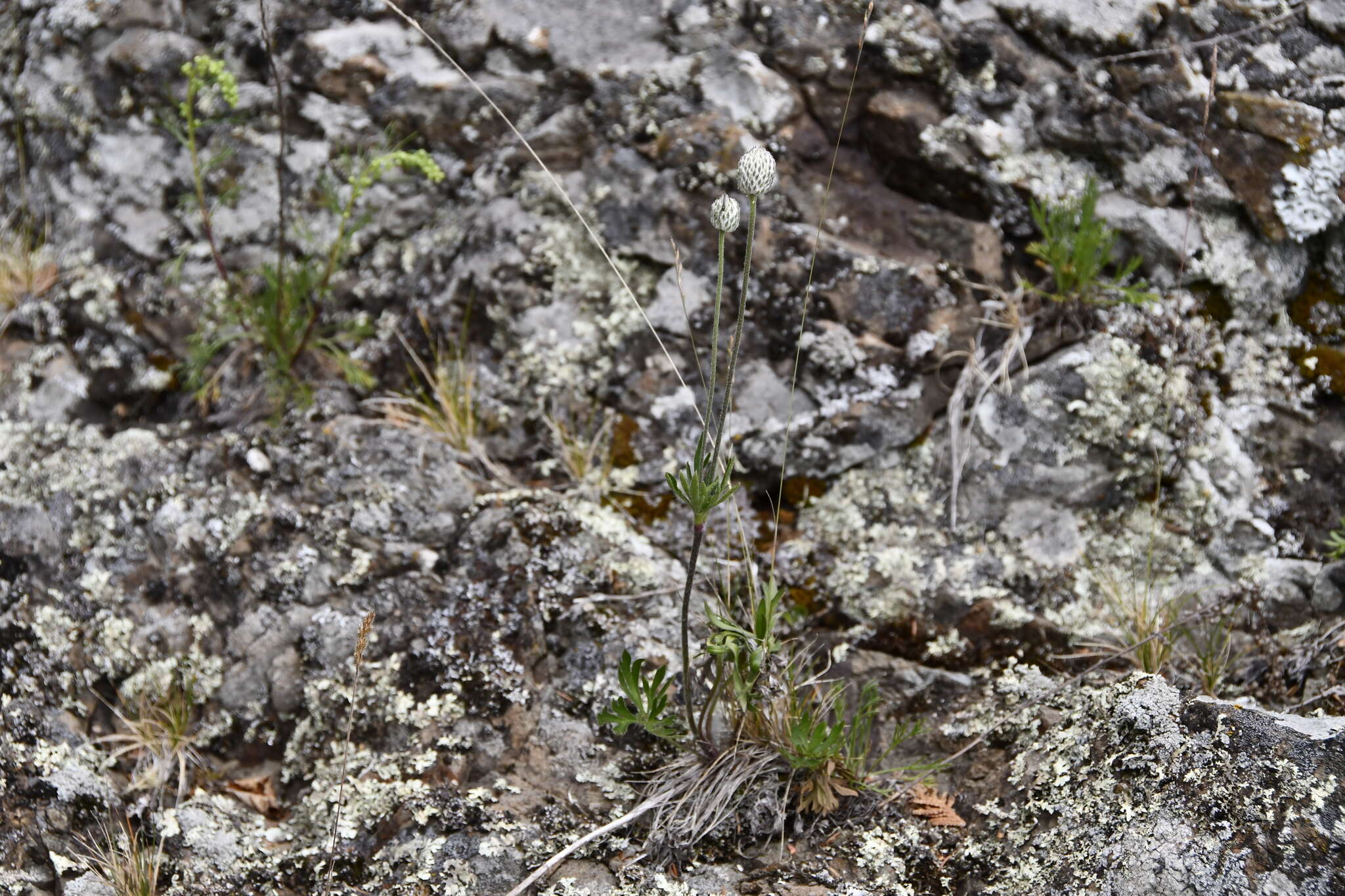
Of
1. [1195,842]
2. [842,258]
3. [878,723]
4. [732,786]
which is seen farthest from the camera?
[842,258]

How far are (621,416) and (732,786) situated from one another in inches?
51.1

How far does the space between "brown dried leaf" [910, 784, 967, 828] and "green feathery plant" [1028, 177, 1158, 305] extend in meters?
1.67

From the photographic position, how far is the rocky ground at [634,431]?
94.5 inches

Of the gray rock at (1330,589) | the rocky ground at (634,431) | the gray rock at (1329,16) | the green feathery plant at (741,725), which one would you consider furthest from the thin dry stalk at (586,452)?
the gray rock at (1329,16)

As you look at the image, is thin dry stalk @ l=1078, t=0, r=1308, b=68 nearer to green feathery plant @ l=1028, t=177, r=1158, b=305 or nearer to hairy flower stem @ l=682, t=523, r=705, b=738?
green feathery plant @ l=1028, t=177, r=1158, b=305

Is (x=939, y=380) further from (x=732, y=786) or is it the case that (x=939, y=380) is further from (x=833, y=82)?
(x=732, y=786)

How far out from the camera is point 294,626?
2799 mm

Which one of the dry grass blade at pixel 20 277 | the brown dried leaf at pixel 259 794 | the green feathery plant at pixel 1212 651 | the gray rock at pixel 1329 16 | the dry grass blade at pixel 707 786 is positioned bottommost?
the brown dried leaf at pixel 259 794

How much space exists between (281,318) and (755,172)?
2.13 metres

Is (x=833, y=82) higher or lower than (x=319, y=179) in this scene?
higher

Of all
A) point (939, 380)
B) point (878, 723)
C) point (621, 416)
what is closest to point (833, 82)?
point (939, 380)

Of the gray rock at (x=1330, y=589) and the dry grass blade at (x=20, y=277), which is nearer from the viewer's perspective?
the gray rock at (x=1330, y=589)

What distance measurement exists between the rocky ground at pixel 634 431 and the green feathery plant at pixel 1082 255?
10 cm

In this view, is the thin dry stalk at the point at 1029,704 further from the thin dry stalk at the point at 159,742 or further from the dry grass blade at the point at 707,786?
the thin dry stalk at the point at 159,742
